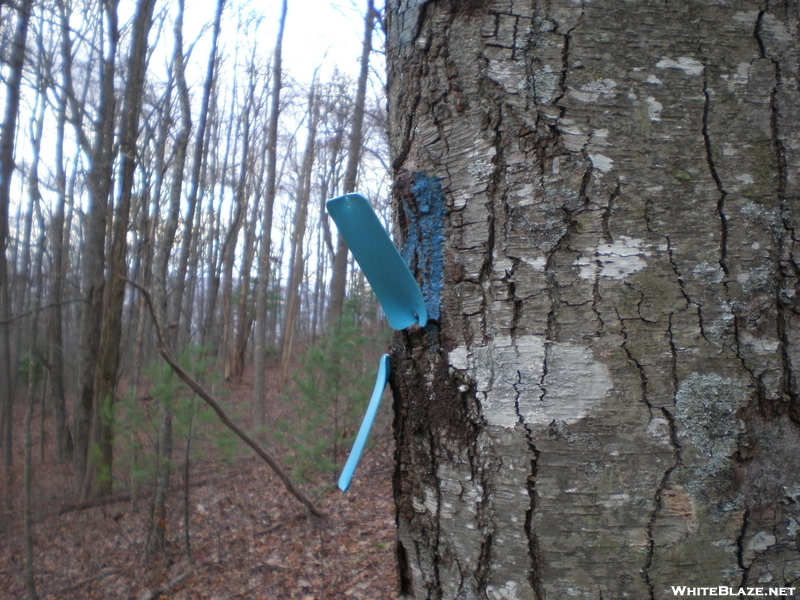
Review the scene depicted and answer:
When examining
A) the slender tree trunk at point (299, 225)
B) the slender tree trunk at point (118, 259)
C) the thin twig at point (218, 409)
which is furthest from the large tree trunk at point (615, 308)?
the slender tree trunk at point (299, 225)

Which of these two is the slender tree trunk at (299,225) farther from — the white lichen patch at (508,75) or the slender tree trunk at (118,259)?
the white lichen patch at (508,75)

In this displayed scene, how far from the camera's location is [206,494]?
25.4 feet

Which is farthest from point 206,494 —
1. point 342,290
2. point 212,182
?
point 212,182

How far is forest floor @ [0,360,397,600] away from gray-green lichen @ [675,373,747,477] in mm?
4257

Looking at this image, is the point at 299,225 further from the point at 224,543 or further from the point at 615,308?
the point at 615,308

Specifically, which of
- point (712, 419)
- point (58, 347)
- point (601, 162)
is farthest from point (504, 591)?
point (58, 347)

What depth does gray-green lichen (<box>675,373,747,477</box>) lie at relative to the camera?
2.36 ft

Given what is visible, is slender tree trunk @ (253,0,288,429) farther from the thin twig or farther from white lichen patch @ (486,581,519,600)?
white lichen patch @ (486,581,519,600)

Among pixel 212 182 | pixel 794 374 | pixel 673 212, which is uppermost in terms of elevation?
pixel 212 182

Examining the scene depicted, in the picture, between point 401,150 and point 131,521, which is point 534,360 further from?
point 131,521

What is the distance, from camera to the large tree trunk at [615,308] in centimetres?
72

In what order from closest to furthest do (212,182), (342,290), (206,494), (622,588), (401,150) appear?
(622,588)
(401,150)
(206,494)
(342,290)
(212,182)

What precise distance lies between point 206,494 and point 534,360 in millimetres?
8040

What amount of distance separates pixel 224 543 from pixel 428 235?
633cm
